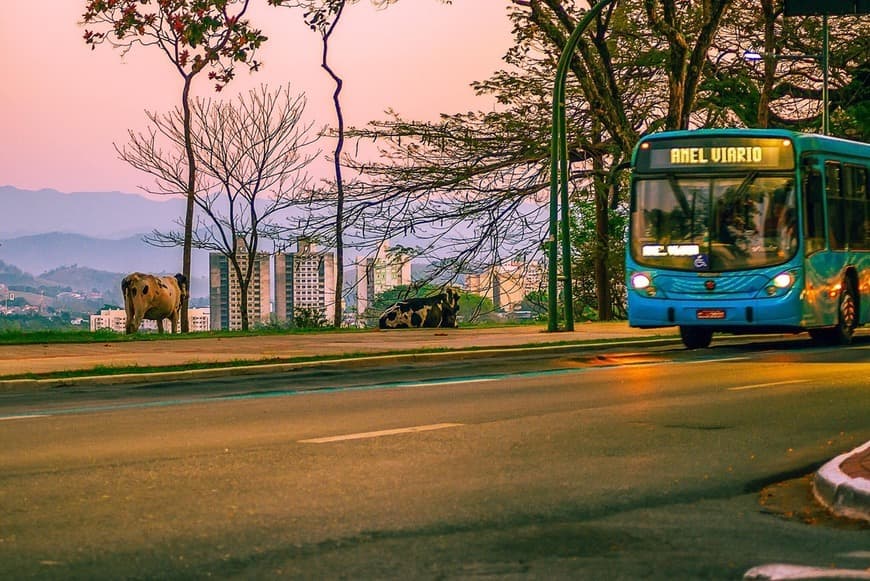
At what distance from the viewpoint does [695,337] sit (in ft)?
85.1

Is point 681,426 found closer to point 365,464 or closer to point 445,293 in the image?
point 365,464

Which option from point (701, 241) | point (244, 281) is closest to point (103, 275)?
point (244, 281)

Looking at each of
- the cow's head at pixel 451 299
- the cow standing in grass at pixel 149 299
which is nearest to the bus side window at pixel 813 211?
the cow's head at pixel 451 299

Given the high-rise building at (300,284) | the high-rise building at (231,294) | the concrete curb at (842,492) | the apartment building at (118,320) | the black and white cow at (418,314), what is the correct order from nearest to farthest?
the concrete curb at (842,492) < the black and white cow at (418,314) < the high-rise building at (300,284) < the apartment building at (118,320) < the high-rise building at (231,294)

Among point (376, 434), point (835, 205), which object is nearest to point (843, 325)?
point (835, 205)

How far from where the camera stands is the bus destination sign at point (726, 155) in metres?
24.4

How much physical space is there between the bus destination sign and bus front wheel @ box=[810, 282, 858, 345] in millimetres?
2879

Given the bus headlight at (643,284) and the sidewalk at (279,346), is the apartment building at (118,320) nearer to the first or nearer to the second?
the sidewalk at (279,346)

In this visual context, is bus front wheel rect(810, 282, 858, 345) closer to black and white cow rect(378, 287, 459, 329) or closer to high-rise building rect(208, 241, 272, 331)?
black and white cow rect(378, 287, 459, 329)

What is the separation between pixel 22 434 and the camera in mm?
11930

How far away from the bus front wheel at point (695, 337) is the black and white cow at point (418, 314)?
332 inches

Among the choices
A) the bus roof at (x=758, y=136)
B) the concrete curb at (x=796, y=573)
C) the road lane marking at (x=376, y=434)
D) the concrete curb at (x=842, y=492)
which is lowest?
the concrete curb at (x=796, y=573)

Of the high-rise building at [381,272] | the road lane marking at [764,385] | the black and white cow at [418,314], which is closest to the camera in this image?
the road lane marking at [764,385]

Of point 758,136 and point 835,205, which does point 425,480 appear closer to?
point 758,136
